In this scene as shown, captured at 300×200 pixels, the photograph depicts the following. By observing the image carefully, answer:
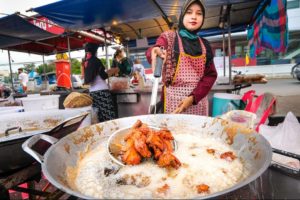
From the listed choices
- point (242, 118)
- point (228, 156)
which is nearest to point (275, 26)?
point (242, 118)

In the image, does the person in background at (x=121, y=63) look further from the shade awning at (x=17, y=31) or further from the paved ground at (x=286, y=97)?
the paved ground at (x=286, y=97)

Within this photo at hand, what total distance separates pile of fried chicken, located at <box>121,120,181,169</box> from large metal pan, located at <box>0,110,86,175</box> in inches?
19.0

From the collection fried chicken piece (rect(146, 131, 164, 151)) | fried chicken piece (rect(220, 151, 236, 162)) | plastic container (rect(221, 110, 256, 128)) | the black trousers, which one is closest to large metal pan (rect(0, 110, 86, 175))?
fried chicken piece (rect(146, 131, 164, 151))

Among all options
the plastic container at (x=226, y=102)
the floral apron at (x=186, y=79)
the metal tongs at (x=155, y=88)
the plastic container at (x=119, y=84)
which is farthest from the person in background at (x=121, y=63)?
the metal tongs at (x=155, y=88)

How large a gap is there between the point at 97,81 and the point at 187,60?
2824 millimetres

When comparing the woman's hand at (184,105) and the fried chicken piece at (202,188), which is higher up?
the woman's hand at (184,105)

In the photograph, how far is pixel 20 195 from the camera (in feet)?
8.46

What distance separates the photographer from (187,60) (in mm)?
1947

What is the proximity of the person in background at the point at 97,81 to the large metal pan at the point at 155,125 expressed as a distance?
3.06 m

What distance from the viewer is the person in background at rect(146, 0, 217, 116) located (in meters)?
1.85

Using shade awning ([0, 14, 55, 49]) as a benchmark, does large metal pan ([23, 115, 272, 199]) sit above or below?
below

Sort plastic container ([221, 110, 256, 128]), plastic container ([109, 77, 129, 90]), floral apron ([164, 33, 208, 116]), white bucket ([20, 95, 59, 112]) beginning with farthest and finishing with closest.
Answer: plastic container ([109, 77, 129, 90]) < white bucket ([20, 95, 59, 112]) < floral apron ([164, 33, 208, 116]) < plastic container ([221, 110, 256, 128])

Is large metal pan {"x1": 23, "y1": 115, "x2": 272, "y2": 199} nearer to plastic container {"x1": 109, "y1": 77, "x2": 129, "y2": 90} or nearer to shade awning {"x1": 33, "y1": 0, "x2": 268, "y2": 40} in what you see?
shade awning {"x1": 33, "y1": 0, "x2": 268, "y2": 40}

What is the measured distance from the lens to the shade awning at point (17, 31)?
464cm
